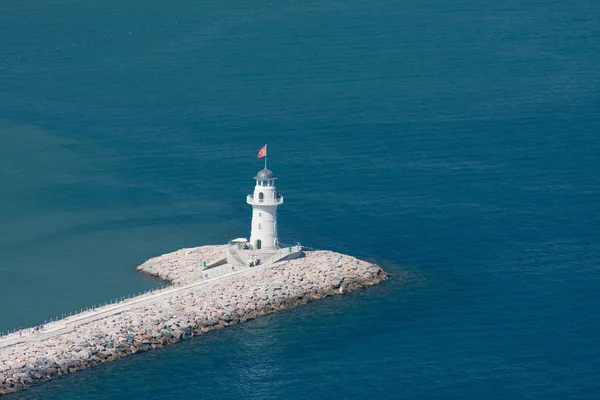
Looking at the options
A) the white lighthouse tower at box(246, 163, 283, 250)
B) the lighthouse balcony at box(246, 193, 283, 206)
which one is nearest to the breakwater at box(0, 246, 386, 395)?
the white lighthouse tower at box(246, 163, 283, 250)

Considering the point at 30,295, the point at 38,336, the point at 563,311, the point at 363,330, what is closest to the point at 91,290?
the point at 30,295

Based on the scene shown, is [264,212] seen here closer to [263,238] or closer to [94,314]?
[263,238]

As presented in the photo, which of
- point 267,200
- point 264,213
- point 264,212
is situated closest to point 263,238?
point 264,213

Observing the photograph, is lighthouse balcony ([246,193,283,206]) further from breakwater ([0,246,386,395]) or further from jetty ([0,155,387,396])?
breakwater ([0,246,386,395])

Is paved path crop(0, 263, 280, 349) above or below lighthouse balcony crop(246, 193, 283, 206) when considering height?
below

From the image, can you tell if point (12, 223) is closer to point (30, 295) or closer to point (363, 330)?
point (30, 295)
